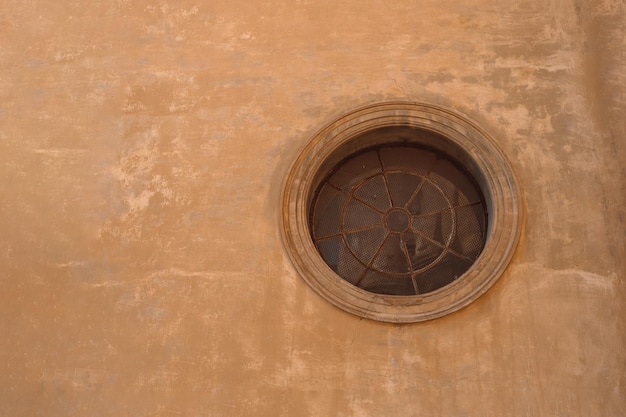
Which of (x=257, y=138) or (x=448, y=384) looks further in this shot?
(x=257, y=138)

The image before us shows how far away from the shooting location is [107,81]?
644cm

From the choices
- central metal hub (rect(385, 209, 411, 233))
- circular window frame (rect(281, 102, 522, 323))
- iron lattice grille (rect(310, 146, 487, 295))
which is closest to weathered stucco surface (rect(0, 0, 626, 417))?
circular window frame (rect(281, 102, 522, 323))

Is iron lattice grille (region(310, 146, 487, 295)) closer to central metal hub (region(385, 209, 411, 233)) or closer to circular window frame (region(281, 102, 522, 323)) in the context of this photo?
central metal hub (region(385, 209, 411, 233))

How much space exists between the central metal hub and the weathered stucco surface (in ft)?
3.06

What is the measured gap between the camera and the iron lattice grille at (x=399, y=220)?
586cm

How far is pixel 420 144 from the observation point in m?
6.21

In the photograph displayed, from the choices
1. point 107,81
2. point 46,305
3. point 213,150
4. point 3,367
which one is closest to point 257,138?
point 213,150

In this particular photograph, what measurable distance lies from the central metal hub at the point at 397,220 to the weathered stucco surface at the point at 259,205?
0.93m

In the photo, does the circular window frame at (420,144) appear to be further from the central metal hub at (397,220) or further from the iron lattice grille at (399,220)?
the central metal hub at (397,220)

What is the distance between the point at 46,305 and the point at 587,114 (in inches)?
181

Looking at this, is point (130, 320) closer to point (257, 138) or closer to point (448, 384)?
point (257, 138)

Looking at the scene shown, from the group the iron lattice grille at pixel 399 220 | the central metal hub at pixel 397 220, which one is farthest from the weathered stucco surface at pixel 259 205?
the central metal hub at pixel 397 220

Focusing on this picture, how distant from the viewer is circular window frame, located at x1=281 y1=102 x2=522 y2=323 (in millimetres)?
5398

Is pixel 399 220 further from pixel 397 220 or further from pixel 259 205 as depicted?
pixel 259 205
